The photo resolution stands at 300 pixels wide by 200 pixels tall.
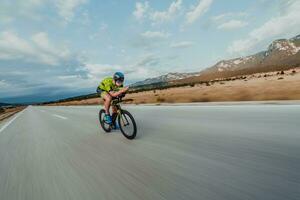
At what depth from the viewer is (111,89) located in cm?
798

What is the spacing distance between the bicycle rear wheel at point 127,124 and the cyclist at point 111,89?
1.52 feet

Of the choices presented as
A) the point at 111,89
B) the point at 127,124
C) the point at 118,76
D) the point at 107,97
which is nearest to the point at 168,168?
the point at 127,124

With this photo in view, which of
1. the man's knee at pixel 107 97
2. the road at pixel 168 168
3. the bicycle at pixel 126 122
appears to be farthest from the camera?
the man's knee at pixel 107 97

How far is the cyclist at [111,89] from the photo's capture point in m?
7.73

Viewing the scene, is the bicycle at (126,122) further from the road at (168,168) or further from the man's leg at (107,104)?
the road at (168,168)

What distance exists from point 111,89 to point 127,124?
1.08 m

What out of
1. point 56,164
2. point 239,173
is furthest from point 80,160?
point 239,173

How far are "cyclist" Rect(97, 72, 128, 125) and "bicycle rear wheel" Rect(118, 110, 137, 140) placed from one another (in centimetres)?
46

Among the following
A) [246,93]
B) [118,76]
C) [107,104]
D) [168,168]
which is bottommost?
[246,93]

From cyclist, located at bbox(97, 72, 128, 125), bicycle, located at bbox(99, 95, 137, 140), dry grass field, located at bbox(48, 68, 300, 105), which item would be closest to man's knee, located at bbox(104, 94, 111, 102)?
cyclist, located at bbox(97, 72, 128, 125)

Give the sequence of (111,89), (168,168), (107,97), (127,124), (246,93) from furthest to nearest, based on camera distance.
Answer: (246,93), (107,97), (111,89), (127,124), (168,168)

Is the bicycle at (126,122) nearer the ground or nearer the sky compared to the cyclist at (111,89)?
nearer the ground

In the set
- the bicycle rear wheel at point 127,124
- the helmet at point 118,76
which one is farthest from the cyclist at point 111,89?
the bicycle rear wheel at point 127,124

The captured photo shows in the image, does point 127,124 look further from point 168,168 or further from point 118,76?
point 168,168
